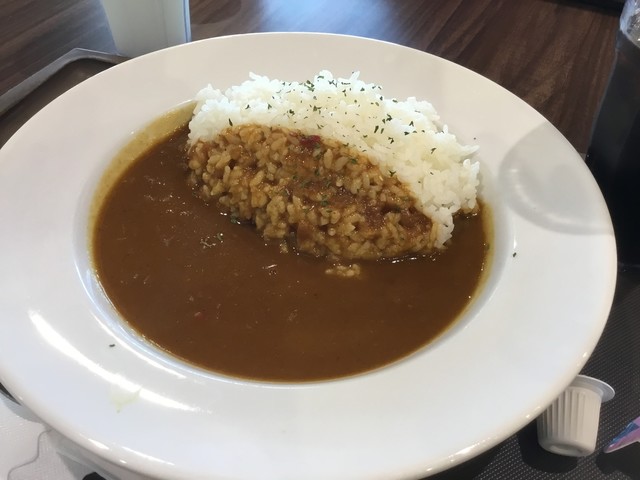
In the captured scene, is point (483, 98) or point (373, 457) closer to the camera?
point (373, 457)

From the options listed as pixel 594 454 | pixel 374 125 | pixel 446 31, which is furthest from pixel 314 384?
pixel 446 31

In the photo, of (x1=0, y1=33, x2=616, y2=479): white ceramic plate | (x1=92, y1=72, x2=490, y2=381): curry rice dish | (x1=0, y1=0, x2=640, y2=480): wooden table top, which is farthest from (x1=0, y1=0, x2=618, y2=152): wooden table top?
(x1=92, y1=72, x2=490, y2=381): curry rice dish

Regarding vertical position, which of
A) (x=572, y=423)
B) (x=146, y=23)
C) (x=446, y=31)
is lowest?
(x=572, y=423)

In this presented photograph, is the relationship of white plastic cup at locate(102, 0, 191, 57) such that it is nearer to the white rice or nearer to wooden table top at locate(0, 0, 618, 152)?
wooden table top at locate(0, 0, 618, 152)

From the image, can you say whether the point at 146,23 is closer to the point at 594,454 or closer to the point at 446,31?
the point at 446,31

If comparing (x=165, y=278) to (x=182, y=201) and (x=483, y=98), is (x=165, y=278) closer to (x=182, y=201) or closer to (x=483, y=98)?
(x=182, y=201)

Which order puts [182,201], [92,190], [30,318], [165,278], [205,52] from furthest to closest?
[205,52]
[182,201]
[92,190]
[165,278]
[30,318]

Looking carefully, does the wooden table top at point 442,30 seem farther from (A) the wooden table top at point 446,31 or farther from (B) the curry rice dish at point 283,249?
(B) the curry rice dish at point 283,249

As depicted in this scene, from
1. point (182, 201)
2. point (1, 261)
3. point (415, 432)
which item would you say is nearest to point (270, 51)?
point (182, 201)

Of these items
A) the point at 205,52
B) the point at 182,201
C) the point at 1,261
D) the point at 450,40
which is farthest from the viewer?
the point at 450,40
